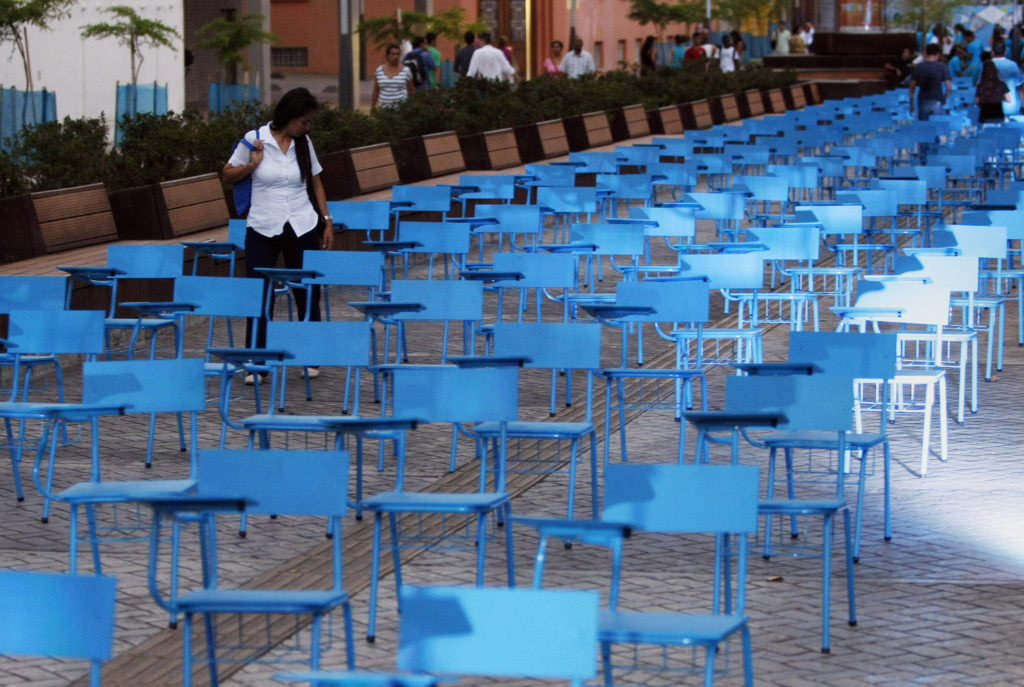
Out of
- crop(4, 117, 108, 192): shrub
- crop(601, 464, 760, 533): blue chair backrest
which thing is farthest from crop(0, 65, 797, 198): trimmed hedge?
crop(601, 464, 760, 533): blue chair backrest

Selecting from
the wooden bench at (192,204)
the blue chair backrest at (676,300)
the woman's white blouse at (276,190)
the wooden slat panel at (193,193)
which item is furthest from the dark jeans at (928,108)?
the blue chair backrest at (676,300)

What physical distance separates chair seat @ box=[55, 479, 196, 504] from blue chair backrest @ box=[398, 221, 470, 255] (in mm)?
5795

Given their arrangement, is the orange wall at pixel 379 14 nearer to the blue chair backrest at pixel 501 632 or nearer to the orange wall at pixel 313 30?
the orange wall at pixel 313 30

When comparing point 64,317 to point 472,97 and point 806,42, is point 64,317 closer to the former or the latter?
point 472,97

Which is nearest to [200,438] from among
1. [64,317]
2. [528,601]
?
[64,317]

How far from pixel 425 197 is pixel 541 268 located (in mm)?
4553

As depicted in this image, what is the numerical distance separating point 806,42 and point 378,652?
5809 centimetres

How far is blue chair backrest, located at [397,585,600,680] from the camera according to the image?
420 cm

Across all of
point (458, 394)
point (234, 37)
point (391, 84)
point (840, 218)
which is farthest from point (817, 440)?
point (234, 37)

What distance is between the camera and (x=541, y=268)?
1066 centimetres

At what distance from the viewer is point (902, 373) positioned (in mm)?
9031

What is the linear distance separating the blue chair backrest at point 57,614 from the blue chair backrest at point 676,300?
205 inches

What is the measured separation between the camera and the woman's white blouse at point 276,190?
36.7ft

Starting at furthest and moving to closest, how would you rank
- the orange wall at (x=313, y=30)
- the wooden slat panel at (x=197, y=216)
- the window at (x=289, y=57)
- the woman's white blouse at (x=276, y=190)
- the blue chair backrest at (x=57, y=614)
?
the window at (x=289, y=57) < the orange wall at (x=313, y=30) < the wooden slat panel at (x=197, y=216) < the woman's white blouse at (x=276, y=190) < the blue chair backrest at (x=57, y=614)
